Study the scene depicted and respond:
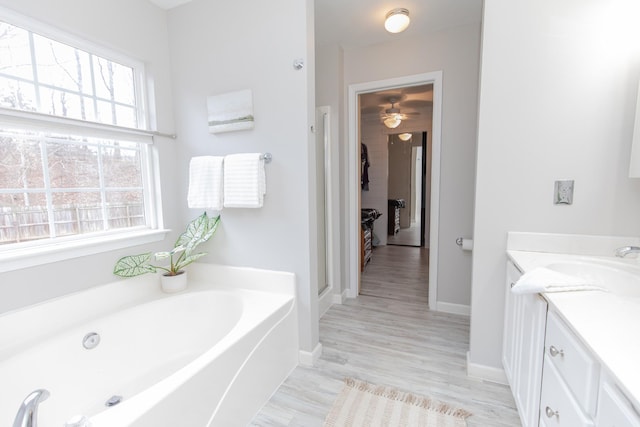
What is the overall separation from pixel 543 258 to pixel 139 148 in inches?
104

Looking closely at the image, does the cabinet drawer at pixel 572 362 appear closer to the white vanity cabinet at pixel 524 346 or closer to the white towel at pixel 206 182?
the white vanity cabinet at pixel 524 346

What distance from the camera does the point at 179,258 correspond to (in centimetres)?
212

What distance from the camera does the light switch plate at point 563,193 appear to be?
149cm

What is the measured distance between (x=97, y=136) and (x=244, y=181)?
0.93 m

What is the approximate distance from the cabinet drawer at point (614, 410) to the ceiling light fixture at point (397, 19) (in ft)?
7.86

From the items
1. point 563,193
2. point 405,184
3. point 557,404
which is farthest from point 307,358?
point 405,184

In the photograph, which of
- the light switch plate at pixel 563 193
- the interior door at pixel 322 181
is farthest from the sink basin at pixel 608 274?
the interior door at pixel 322 181

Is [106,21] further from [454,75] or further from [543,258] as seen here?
[543,258]

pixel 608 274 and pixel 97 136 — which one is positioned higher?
pixel 97 136

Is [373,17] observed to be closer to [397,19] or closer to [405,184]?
[397,19]

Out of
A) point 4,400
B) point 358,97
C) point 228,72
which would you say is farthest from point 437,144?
point 4,400

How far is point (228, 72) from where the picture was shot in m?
1.98

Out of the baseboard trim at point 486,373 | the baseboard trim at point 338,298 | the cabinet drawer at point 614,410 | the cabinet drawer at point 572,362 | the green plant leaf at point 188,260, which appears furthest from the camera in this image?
the baseboard trim at point 338,298

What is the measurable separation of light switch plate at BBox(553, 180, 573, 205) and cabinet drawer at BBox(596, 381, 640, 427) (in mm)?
1118
